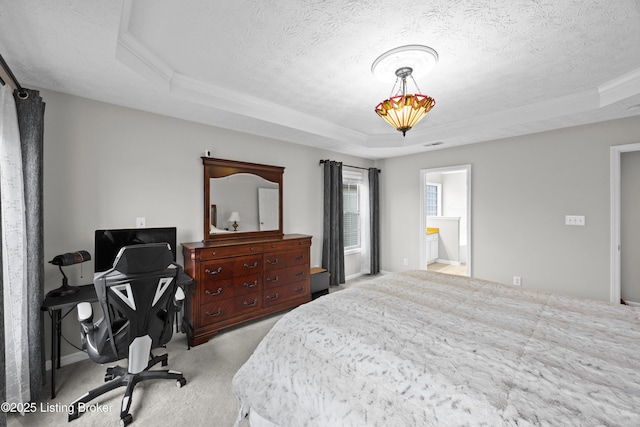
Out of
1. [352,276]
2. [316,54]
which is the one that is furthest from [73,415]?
[352,276]

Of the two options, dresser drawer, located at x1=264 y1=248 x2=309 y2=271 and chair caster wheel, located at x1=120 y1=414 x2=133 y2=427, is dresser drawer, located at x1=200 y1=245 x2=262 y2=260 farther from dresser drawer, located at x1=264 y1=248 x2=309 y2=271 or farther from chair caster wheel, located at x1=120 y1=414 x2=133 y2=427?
chair caster wheel, located at x1=120 y1=414 x2=133 y2=427

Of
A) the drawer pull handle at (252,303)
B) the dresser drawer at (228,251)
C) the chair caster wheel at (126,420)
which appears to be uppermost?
the dresser drawer at (228,251)

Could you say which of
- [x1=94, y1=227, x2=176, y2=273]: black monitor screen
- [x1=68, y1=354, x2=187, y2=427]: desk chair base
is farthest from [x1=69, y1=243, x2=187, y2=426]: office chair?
[x1=94, y1=227, x2=176, y2=273]: black monitor screen

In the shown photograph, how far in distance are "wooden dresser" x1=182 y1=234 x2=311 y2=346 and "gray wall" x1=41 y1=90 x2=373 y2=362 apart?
58 cm

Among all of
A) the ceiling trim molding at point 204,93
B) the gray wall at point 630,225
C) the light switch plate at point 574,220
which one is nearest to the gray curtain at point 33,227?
the ceiling trim molding at point 204,93

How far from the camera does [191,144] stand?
3.24 m

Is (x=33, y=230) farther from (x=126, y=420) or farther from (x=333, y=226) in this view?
(x=333, y=226)

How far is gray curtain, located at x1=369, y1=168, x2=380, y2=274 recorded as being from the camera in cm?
546

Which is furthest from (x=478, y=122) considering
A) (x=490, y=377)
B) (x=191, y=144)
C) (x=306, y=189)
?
(x=191, y=144)

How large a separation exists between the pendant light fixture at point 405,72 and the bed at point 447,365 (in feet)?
4.77

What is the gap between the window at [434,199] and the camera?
7461mm

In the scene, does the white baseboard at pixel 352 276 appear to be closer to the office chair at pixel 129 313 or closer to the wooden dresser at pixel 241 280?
the wooden dresser at pixel 241 280

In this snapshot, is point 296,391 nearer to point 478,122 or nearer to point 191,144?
point 191,144

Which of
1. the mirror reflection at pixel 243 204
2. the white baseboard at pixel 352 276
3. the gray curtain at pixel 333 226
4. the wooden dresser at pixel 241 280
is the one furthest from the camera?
the white baseboard at pixel 352 276
